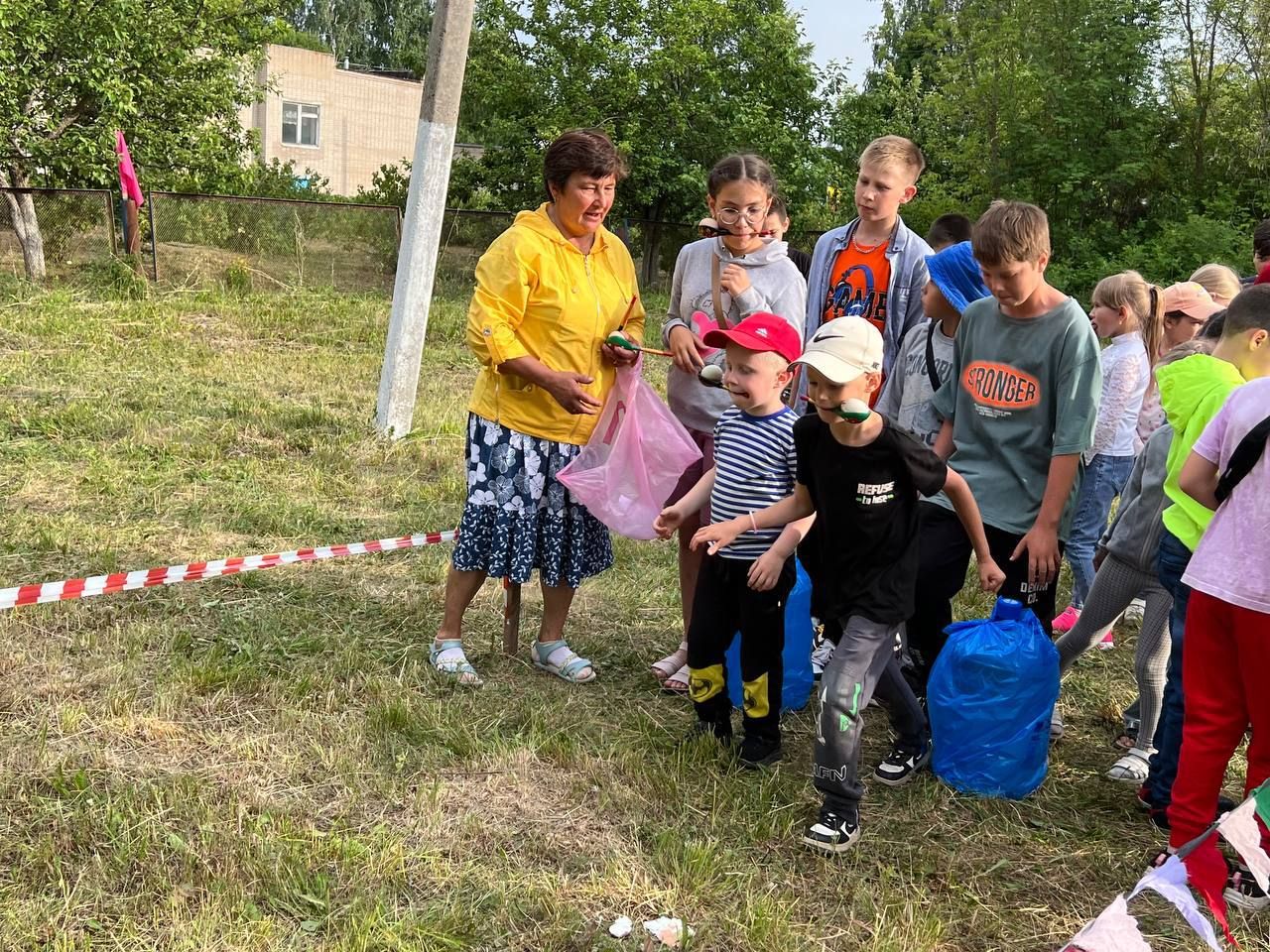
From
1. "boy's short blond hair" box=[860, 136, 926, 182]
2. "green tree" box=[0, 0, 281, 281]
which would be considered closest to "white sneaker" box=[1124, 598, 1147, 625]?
"boy's short blond hair" box=[860, 136, 926, 182]

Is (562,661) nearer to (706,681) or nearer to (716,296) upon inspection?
(706,681)

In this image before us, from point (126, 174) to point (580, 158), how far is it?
41.0 feet

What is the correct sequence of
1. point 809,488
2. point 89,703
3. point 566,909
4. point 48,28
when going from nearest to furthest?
point 566,909, point 809,488, point 89,703, point 48,28

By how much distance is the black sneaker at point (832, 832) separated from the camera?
3.09 meters

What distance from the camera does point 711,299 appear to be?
155 inches

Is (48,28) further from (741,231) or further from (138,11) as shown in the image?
(741,231)

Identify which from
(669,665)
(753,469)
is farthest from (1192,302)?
(669,665)

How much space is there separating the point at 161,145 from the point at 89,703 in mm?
13861

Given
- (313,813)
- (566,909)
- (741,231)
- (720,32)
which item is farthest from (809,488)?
(720,32)

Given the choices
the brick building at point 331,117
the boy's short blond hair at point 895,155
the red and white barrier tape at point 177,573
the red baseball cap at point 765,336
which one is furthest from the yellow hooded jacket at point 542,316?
the brick building at point 331,117

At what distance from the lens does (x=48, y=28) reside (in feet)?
44.3

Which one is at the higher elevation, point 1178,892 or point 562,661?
point 1178,892

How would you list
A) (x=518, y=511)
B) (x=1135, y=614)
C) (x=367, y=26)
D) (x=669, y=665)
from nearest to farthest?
1. (x=518, y=511)
2. (x=669, y=665)
3. (x=1135, y=614)
4. (x=367, y=26)

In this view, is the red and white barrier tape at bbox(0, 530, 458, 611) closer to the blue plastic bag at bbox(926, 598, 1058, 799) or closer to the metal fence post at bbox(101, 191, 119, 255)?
the blue plastic bag at bbox(926, 598, 1058, 799)
